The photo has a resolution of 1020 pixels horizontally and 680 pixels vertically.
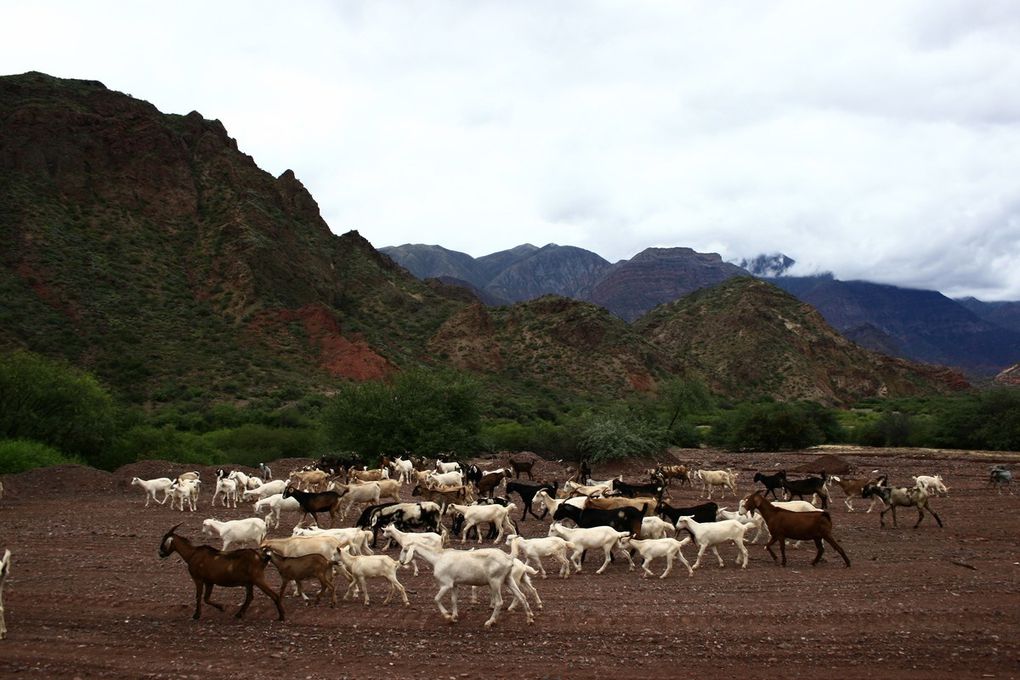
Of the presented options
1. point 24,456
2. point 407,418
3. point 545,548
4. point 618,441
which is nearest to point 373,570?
point 545,548

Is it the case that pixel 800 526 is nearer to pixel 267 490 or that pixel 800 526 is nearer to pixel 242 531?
pixel 242 531

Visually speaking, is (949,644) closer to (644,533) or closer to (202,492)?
(644,533)

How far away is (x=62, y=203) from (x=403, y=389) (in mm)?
49659

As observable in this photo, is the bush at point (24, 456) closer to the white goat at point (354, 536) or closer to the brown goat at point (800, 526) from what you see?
the white goat at point (354, 536)

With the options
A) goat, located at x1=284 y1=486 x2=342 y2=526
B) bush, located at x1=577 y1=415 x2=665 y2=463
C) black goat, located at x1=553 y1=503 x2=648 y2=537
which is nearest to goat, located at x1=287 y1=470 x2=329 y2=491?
goat, located at x1=284 y1=486 x2=342 y2=526

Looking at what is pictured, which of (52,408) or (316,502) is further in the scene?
(52,408)

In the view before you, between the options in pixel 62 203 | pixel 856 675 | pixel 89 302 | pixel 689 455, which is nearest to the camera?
pixel 856 675

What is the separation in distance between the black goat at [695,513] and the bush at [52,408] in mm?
26211

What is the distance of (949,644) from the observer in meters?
8.74

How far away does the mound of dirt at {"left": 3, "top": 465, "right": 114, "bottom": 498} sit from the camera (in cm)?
2336

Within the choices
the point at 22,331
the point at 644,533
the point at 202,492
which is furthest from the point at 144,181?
the point at 644,533

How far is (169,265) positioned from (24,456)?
4368 centimetres

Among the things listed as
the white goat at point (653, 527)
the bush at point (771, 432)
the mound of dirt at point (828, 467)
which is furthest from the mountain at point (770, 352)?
the white goat at point (653, 527)

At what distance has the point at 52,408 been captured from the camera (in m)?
30.3
